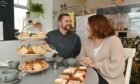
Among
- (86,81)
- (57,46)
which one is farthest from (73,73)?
Result: (57,46)

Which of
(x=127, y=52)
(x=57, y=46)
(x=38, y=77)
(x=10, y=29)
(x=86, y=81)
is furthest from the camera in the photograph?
(x=10, y=29)

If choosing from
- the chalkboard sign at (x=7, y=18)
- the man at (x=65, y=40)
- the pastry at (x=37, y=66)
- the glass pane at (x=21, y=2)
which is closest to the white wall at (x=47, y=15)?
the glass pane at (x=21, y=2)

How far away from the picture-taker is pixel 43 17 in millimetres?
3707

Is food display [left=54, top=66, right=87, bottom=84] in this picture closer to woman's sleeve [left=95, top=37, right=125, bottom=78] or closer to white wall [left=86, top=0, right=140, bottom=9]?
woman's sleeve [left=95, top=37, right=125, bottom=78]

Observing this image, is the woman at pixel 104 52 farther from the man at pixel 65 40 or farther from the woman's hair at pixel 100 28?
the man at pixel 65 40

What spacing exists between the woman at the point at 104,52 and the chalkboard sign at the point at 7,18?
4.23 ft

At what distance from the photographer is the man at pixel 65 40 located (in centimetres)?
241

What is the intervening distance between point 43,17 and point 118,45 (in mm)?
2365

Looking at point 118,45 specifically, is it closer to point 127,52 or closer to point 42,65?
point 127,52

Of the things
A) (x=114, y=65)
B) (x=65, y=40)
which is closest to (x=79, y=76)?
(x=114, y=65)

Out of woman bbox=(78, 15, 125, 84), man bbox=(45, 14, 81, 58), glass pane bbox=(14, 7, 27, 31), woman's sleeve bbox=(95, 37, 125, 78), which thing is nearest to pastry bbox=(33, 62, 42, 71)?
woman bbox=(78, 15, 125, 84)

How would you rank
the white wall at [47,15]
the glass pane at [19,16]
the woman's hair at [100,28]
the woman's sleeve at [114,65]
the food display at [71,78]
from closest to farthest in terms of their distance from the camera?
the food display at [71,78] < the woman's sleeve at [114,65] < the woman's hair at [100,28] < the glass pane at [19,16] < the white wall at [47,15]

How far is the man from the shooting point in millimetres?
2406

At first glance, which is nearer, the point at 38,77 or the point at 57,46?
the point at 38,77
